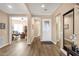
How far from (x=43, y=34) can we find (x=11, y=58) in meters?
6.08

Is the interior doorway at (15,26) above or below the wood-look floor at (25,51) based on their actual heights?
above

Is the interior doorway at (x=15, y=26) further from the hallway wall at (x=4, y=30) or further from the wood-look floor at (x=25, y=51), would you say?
the wood-look floor at (x=25, y=51)

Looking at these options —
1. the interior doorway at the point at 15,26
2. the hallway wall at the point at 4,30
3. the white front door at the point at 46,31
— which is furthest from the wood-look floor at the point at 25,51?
the white front door at the point at 46,31

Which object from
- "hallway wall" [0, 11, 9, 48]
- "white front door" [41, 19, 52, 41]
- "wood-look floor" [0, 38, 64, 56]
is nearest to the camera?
"wood-look floor" [0, 38, 64, 56]

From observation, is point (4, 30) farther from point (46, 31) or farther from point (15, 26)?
point (46, 31)

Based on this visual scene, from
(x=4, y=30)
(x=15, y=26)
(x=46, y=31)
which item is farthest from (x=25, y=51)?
(x=46, y=31)

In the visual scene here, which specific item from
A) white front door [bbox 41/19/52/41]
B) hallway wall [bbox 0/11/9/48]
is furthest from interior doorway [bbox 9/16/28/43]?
white front door [bbox 41/19/52/41]

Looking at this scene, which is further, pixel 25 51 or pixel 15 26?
pixel 15 26

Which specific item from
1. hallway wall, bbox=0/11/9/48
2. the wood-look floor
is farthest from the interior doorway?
the wood-look floor

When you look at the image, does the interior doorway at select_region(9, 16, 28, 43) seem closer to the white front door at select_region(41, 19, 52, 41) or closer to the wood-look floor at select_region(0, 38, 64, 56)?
the wood-look floor at select_region(0, 38, 64, 56)

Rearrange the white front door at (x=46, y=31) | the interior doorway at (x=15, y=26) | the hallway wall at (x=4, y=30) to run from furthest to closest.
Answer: the white front door at (x=46, y=31)
the interior doorway at (x=15, y=26)
the hallway wall at (x=4, y=30)

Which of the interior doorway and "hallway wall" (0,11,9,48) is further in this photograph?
the interior doorway

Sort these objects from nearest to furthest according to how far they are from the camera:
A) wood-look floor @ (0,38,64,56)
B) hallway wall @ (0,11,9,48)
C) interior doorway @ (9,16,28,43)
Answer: wood-look floor @ (0,38,64,56)
hallway wall @ (0,11,9,48)
interior doorway @ (9,16,28,43)

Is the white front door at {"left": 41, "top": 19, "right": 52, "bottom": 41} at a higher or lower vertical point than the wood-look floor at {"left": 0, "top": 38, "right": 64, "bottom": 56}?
higher
